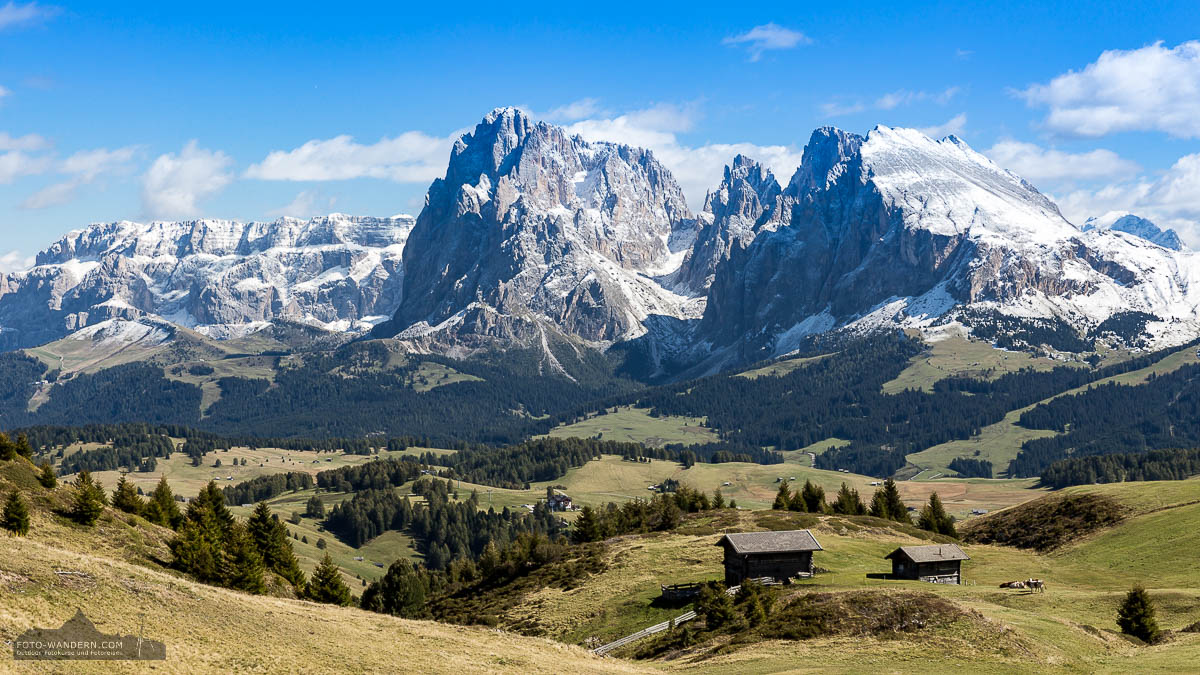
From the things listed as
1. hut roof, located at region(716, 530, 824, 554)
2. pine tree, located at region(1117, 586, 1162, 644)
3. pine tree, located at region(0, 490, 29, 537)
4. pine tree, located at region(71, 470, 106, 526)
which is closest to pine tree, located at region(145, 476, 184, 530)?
pine tree, located at region(71, 470, 106, 526)

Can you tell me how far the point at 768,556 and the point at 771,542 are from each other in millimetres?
1439

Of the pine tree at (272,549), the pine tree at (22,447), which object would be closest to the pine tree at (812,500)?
the pine tree at (272,549)

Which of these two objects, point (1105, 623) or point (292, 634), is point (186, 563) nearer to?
point (292, 634)

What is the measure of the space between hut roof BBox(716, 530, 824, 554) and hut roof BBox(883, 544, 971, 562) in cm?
846

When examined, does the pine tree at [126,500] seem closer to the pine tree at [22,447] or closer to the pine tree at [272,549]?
the pine tree at [272,549]

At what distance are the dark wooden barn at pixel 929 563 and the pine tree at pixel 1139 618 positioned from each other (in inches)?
1066

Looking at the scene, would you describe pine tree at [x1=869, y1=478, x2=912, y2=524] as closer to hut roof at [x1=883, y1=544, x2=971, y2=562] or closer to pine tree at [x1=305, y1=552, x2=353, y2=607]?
hut roof at [x1=883, y1=544, x2=971, y2=562]

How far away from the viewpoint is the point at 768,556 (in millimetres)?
100500

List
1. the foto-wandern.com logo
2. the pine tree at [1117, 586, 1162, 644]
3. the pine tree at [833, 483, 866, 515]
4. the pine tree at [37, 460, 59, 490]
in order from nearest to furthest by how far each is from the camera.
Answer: the foto-wandern.com logo, the pine tree at [1117, 586, 1162, 644], the pine tree at [37, 460, 59, 490], the pine tree at [833, 483, 866, 515]

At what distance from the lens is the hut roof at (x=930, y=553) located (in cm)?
10044

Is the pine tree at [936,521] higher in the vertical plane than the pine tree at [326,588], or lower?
lower

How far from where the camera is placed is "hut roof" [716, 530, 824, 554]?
327 ft

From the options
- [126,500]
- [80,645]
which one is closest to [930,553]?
[80,645]

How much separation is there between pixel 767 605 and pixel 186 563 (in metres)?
49.2
